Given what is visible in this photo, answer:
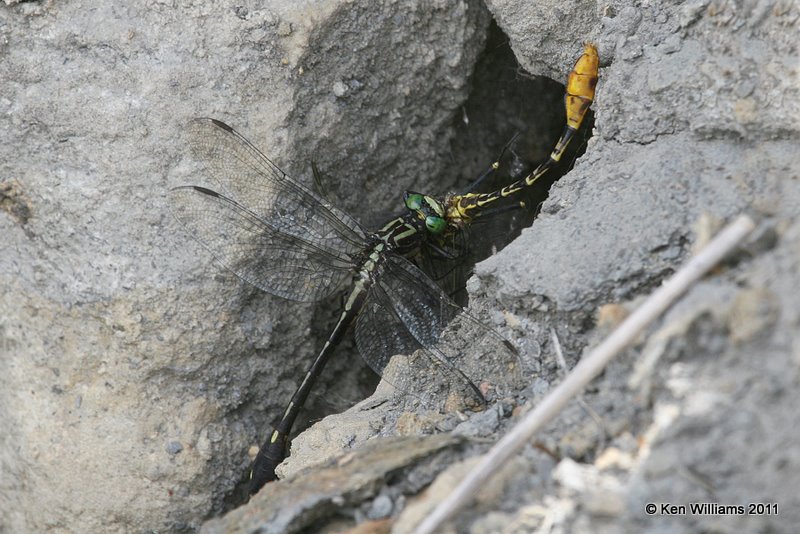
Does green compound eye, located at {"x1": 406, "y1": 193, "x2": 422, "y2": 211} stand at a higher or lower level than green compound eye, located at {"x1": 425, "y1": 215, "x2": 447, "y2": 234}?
higher

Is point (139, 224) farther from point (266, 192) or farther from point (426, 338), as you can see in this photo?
point (426, 338)

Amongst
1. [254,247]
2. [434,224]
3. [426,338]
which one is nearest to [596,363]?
[426,338]

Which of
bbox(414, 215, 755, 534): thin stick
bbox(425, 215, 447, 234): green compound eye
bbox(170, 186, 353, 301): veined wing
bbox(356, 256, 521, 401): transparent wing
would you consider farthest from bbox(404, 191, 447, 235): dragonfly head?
bbox(414, 215, 755, 534): thin stick

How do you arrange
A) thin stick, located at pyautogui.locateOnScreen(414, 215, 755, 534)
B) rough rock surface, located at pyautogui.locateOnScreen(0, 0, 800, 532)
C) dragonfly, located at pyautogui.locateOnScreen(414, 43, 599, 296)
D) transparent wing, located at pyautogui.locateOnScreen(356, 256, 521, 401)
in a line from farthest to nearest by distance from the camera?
dragonfly, located at pyautogui.locateOnScreen(414, 43, 599, 296) < transparent wing, located at pyautogui.locateOnScreen(356, 256, 521, 401) < rough rock surface, located at pyautogui.locateOnScreen(0, 0, 800, 532) < thin stick, located at pyautogui.locateOnScreen(414, 215, 755, 534)

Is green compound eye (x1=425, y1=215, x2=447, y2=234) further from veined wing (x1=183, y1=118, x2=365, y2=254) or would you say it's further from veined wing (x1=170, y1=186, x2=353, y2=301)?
veined wing (x1=170, y1=186, x2=353, y2=301)

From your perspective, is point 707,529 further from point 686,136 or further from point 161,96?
point 161,96

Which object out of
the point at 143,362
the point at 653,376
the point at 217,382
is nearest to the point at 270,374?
the point at 217,382

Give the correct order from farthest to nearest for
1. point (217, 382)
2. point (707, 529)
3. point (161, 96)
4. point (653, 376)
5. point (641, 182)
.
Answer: point (217, 382), point (161, 96), point (641, 182), point (653, 376), point (707, 529)
